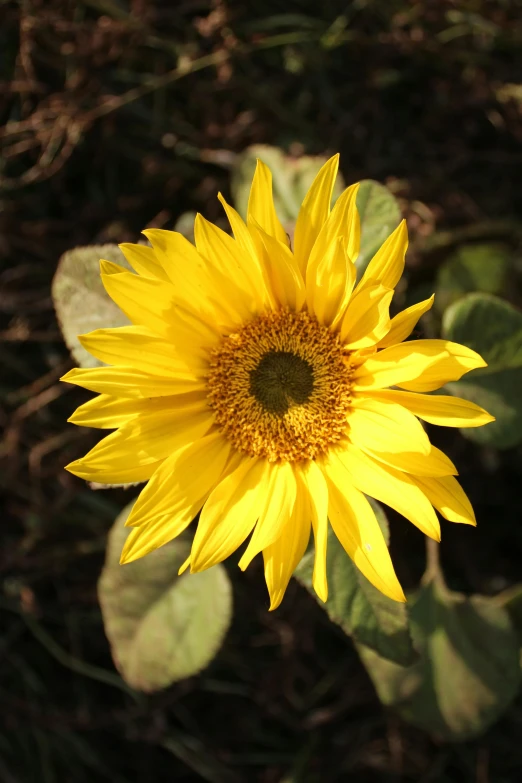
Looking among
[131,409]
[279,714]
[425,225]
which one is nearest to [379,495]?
[131,409]

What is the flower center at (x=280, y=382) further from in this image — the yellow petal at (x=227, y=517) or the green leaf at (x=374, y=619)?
the green leaf at (x=374, y=619)

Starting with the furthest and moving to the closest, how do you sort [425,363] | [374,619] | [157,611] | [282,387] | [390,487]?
1. [157,611]
2. [282,387]
3. [374,619]
4. [390,487]
5. [425,363]

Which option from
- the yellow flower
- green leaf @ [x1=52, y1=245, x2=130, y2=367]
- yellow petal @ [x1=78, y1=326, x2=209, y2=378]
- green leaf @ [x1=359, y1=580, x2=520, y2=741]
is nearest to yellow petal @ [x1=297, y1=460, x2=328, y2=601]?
the yellow flower

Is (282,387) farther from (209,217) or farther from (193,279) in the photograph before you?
(209,217)

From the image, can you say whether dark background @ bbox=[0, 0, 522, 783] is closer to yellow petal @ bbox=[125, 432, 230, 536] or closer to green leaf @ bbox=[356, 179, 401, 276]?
green leaf @ bbox=[356, 179, 401, 276]

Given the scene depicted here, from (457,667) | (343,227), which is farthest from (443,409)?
(457,667)
